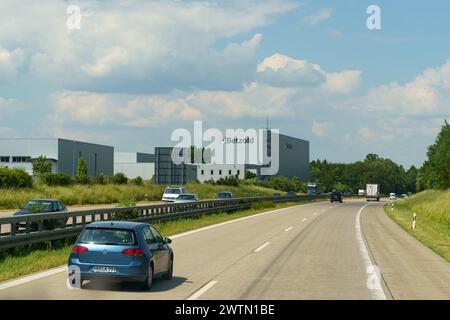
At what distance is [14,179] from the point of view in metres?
54.2

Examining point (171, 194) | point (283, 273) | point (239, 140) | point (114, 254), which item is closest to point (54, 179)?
point (171, 194)

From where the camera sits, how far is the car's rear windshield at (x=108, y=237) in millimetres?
12797

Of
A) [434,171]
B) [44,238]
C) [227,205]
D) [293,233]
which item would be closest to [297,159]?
[434,171]

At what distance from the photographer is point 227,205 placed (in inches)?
1989

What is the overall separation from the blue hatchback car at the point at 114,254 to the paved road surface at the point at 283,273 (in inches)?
13.0

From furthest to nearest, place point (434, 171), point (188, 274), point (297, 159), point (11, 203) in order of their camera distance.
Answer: point (297, 159), point (434, 171), point (11, 203), point (188, 274)

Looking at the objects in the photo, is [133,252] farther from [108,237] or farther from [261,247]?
[261,247]

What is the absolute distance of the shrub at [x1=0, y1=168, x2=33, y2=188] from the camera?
53.2 m

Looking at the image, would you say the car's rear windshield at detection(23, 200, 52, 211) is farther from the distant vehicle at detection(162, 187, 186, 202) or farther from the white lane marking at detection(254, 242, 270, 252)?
the distant vehicle at detection(162, 187, 186, 202)

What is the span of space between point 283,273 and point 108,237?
476 cm

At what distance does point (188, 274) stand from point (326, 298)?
4293 mm

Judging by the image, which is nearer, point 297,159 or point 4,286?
point 4,286

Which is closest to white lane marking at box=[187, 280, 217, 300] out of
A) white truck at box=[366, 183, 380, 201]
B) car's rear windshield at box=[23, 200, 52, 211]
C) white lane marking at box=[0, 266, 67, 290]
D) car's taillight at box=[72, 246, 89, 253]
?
car's taillight at box=[72, 246, 89, 253]

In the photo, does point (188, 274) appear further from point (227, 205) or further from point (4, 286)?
point (227, 205)
